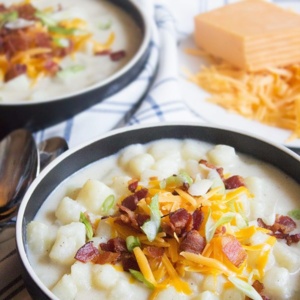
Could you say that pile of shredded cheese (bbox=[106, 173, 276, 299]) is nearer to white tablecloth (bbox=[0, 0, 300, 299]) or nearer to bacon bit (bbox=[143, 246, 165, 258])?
bacon bit (bbox=[143, 246, 165, 258])

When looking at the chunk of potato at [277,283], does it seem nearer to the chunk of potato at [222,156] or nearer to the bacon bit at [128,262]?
the bacon bit at [128,262]

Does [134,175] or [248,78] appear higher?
[134,175]

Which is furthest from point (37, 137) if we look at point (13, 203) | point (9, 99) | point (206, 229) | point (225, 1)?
point (225, 1)

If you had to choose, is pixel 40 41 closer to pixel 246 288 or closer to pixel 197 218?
pixel 197 218

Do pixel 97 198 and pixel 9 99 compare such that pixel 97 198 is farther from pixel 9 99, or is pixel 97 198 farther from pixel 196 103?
pixel 196 103

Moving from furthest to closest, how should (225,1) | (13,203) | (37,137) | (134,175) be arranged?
(225,1), (37,137), (13,203), (134,175)

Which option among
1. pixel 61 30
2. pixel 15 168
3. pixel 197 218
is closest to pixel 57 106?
pixel 15 168

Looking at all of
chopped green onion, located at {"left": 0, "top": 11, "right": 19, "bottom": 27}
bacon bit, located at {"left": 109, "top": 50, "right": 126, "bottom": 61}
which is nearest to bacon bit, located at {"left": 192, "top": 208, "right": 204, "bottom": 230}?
bacon bit, located at {"left": 109, "top": 50, "right": 126, "bottom": 61}
